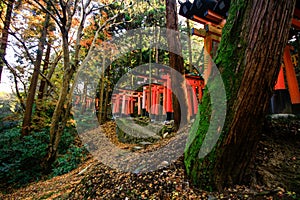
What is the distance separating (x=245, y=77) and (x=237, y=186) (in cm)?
120

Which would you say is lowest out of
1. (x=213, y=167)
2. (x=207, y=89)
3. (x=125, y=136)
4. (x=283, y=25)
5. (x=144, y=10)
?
(x=125, y=136)

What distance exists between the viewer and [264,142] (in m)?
2.79

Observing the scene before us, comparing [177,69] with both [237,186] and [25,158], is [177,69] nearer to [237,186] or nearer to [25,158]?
[237,186]

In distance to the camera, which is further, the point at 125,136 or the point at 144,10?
the point at 144,10

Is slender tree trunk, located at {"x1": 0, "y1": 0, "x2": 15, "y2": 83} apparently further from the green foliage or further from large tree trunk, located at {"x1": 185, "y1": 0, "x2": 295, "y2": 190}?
large tree trunk, located at {"x1": 185, "y1": 0, "x2": 295, "y2": 190}

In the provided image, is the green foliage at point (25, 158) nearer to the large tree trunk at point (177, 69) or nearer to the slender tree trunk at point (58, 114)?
the slender tree trunk at point (58, 114)

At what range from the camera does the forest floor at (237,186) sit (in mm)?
1913

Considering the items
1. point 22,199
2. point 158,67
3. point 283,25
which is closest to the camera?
point 283,25

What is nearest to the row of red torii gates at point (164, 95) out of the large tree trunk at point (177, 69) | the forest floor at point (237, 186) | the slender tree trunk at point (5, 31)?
the large tree trunk at point (177, 69)

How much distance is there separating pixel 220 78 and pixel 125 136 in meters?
6.63

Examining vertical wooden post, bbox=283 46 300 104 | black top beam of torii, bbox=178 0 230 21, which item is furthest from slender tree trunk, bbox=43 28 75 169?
vertical wooden post, bbox=283 46 300 104

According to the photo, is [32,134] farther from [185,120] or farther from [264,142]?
[264,142]

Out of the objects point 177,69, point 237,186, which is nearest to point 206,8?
point 177,69

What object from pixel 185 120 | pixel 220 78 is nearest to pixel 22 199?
pixel 185 120
